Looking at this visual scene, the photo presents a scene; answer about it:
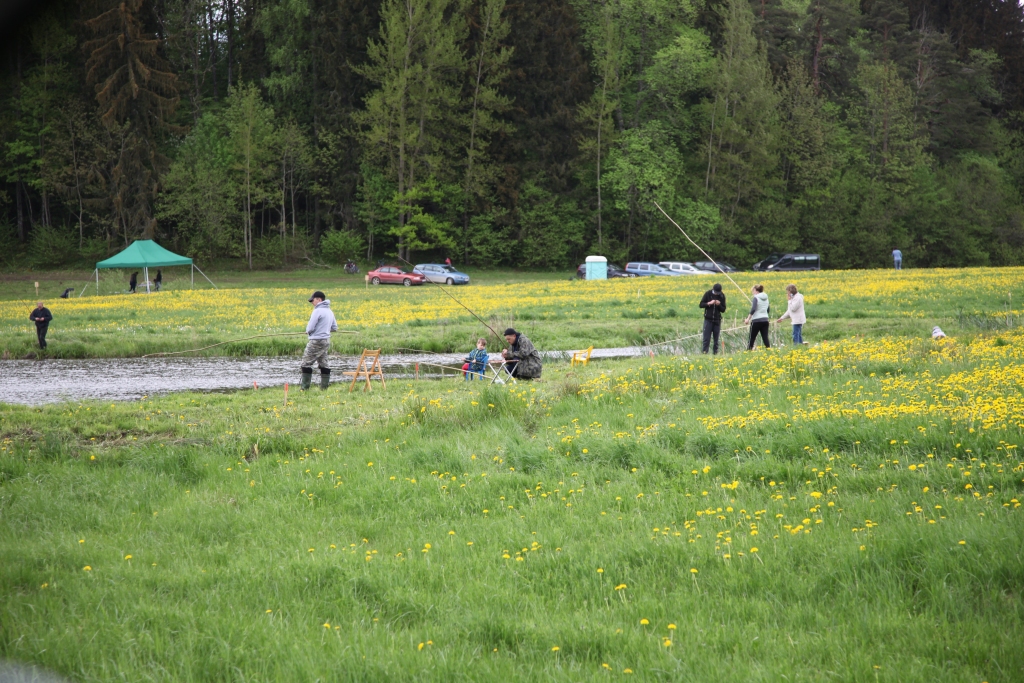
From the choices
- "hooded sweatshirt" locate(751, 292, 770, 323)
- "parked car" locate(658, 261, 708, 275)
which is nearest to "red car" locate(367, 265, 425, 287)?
"parked car" locate(658, 261, 708, 275)

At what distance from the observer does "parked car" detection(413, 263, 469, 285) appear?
49188 mm

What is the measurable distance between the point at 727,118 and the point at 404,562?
60614mm

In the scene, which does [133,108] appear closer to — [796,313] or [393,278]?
[393,278]

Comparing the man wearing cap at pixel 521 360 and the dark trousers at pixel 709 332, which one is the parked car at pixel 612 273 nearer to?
the dark trousers at pixel 709 332

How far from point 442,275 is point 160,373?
32127mm

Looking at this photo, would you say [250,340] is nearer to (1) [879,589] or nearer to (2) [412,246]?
(1) [879,589]

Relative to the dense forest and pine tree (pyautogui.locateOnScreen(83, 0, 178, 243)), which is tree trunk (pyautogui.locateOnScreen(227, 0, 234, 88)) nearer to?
the dense forest

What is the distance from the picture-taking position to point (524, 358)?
15266 millimetres

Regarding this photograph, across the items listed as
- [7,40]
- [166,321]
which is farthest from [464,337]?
[7,40]

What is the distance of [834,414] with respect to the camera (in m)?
8.62

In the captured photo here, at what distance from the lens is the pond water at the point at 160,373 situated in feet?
51.3

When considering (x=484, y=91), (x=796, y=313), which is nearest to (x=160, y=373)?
(x=796, y=313)

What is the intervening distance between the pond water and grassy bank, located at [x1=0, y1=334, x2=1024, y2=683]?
5510 mm

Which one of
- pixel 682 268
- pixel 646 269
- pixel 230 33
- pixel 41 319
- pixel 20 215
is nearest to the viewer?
pixel 41 319
